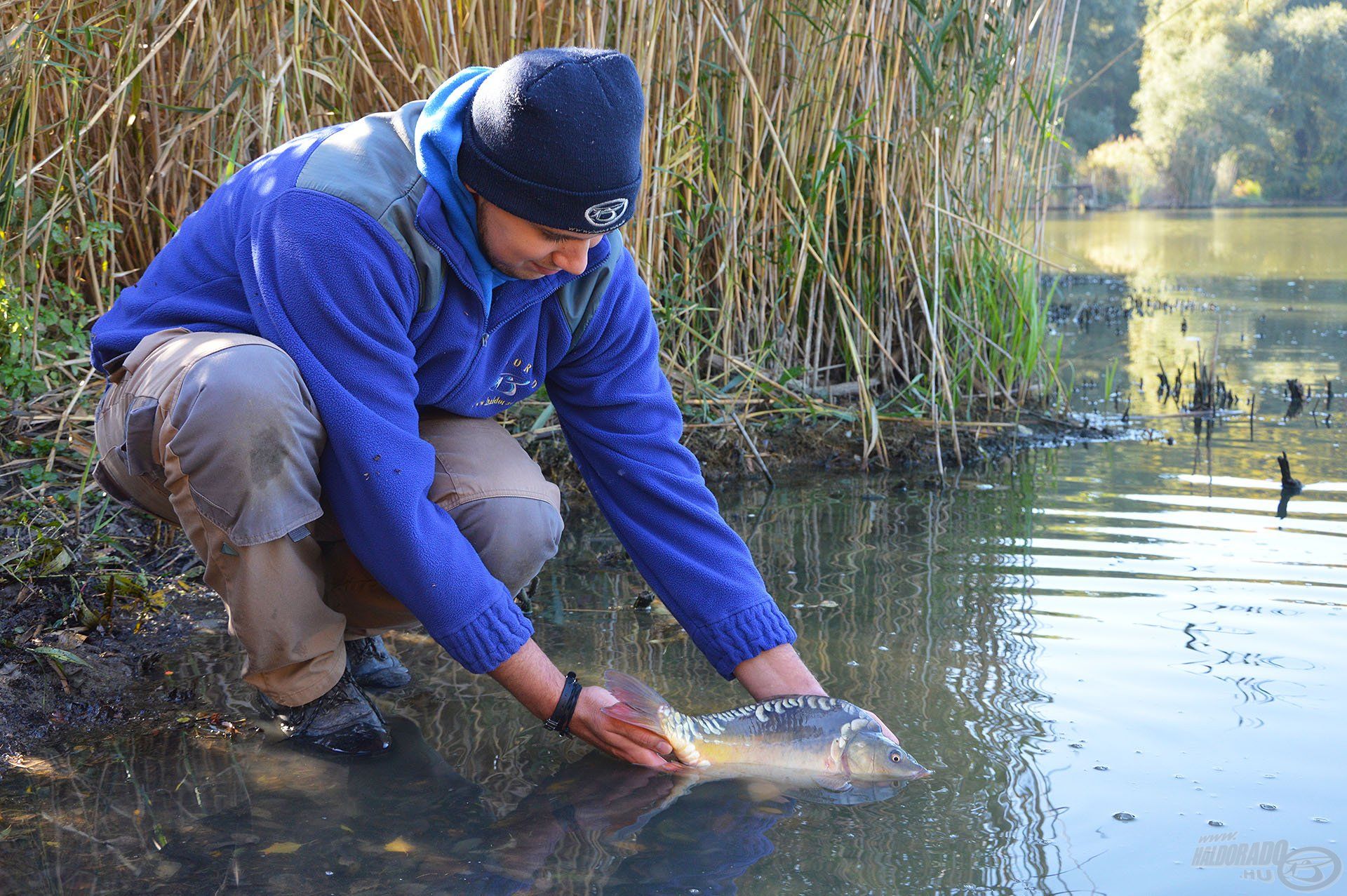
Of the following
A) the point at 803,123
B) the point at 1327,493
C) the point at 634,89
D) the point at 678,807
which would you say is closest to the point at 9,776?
the point at 678,807

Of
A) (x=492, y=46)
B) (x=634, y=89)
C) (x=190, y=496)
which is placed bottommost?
(x=190, y=496)

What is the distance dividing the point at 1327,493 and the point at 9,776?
3.93 metres

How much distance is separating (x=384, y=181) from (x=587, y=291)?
443mm

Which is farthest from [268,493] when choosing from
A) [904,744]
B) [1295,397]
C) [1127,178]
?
[1127,178]

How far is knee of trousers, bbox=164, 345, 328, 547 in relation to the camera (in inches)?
76.5

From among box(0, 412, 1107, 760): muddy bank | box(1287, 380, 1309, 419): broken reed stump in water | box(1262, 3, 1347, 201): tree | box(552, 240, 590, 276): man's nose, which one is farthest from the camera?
box(1262, 3, 1347, 201): tree

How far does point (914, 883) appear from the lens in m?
1.84

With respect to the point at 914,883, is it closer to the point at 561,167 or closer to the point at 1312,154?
the point at 561,167

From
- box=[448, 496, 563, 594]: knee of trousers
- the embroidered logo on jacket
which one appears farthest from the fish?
the embroidered logo on jacket

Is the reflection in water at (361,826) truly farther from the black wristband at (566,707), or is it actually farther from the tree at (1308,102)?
the tree at (1308,102)

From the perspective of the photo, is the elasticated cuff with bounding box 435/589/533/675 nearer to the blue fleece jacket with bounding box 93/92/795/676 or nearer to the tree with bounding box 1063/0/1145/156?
the blue fleece jacket with bounding box 93/92/795/676

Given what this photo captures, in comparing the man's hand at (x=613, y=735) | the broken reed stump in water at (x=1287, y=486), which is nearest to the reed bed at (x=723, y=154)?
the broken reed stump in water at (x=1287, y=486)

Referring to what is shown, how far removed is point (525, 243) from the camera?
2014 millimetres

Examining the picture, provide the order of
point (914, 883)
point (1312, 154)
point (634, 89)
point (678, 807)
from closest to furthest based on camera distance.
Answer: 1. point (914, 883)
2. point (634, 89)
3. point (678, 807)
4. point (1312, 154)
